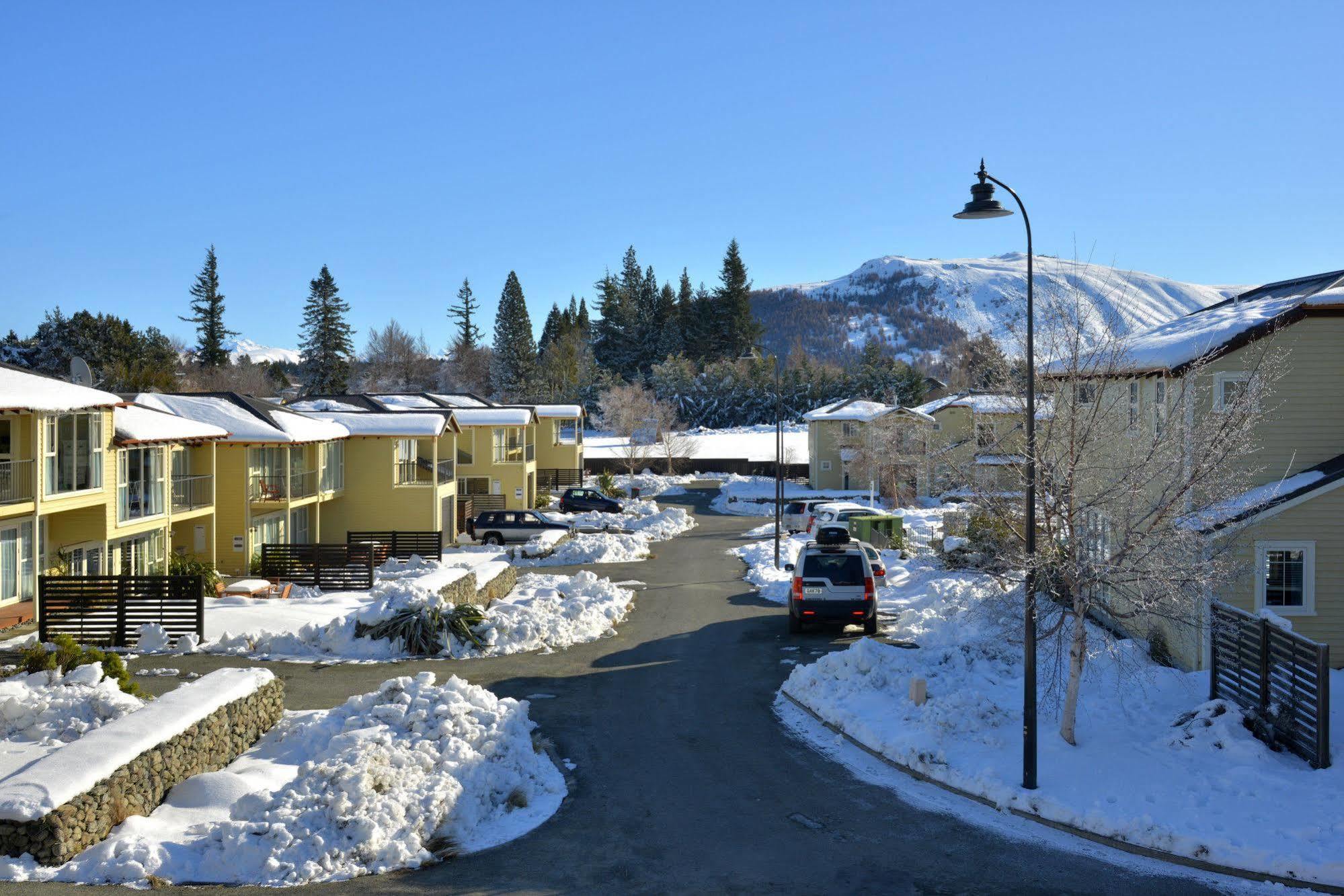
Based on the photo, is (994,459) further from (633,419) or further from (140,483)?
(633,419)

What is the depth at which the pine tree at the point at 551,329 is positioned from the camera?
147m

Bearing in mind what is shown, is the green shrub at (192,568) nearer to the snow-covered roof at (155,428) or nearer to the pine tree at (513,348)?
the snow-covered roof at (155,428)

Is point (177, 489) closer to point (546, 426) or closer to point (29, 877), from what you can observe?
point (29, 877)

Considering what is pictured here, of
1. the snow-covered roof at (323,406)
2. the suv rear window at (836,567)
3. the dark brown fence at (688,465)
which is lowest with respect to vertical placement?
the suv rear window at (836,567)

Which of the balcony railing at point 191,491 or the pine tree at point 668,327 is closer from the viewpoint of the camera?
the balcony railing at point 191,491

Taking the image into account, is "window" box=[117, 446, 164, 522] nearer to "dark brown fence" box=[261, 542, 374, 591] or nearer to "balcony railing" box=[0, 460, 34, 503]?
"balcony railing" box=[0, 460, 34, 503]

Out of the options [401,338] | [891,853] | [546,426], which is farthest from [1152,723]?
[401,338]

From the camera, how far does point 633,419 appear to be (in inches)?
3760

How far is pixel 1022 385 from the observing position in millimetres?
14141

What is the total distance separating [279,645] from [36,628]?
5453 mm

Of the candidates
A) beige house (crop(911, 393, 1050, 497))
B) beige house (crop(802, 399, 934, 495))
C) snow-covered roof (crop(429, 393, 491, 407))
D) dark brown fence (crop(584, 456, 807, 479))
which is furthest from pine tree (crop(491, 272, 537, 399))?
beige house (crop(911, 393, 1050, 497))

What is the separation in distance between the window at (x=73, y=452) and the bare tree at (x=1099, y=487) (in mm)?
19960

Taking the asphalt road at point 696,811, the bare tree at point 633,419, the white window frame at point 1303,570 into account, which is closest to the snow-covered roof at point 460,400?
the bare tree at point 633,419

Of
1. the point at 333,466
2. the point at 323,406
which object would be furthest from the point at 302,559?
the point at 323,406
